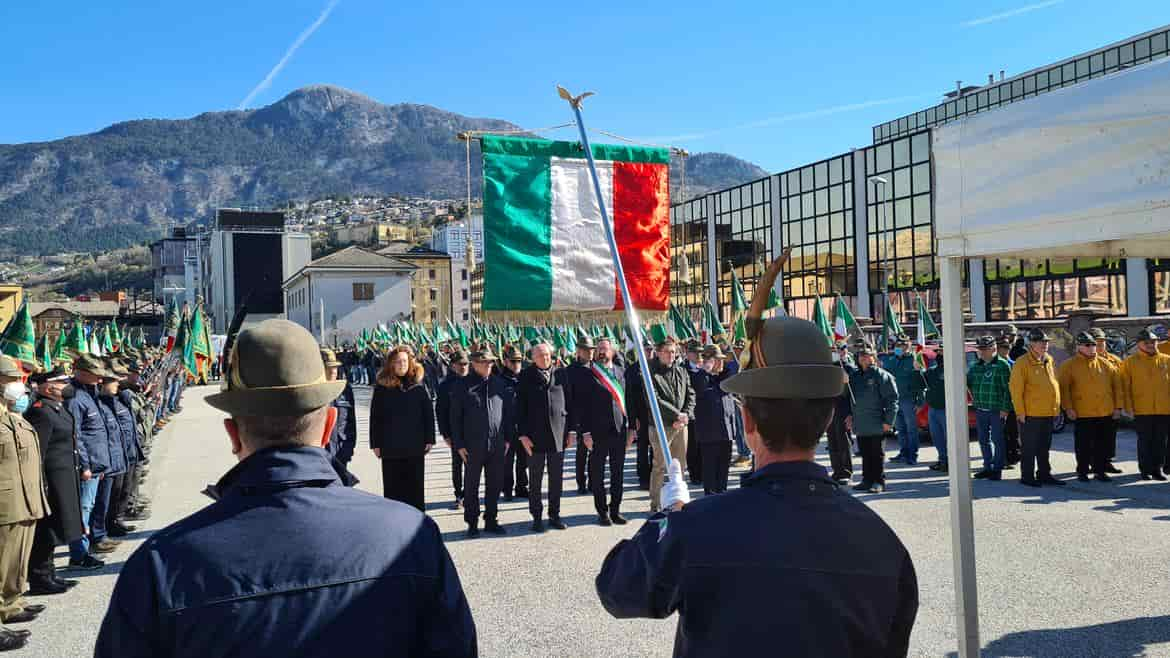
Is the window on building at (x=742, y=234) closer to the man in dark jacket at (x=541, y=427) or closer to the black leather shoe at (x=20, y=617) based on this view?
the man in dark jacket at (x=541, y=427)

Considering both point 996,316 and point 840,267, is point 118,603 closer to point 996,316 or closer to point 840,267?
point 996,316

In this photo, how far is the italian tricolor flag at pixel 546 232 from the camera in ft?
19.7

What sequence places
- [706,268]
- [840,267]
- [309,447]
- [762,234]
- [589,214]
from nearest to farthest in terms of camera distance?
[309,447], [589,214], [840,267], [762,234], [706,268]

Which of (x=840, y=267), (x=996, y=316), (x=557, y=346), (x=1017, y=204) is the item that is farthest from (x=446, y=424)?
(x=840, y=267)

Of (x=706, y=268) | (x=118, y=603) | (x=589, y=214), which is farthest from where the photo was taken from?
(x=706, y=268)

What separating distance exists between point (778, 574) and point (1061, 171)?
227 cm

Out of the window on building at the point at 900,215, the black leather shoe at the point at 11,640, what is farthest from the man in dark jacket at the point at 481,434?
the window on building at the point at 900,215

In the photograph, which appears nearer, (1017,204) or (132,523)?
(1017,204)

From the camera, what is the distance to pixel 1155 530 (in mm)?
7961

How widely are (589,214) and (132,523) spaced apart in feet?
24.5

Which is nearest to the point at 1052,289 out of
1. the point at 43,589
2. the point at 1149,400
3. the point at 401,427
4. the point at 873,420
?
the point at 1149,400

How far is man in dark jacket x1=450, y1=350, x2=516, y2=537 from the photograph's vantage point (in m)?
8.83

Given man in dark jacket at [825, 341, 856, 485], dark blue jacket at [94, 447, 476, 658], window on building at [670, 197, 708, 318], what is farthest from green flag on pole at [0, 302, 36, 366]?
window on building at [670, 197, 708, 318]

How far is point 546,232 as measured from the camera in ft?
20.0
